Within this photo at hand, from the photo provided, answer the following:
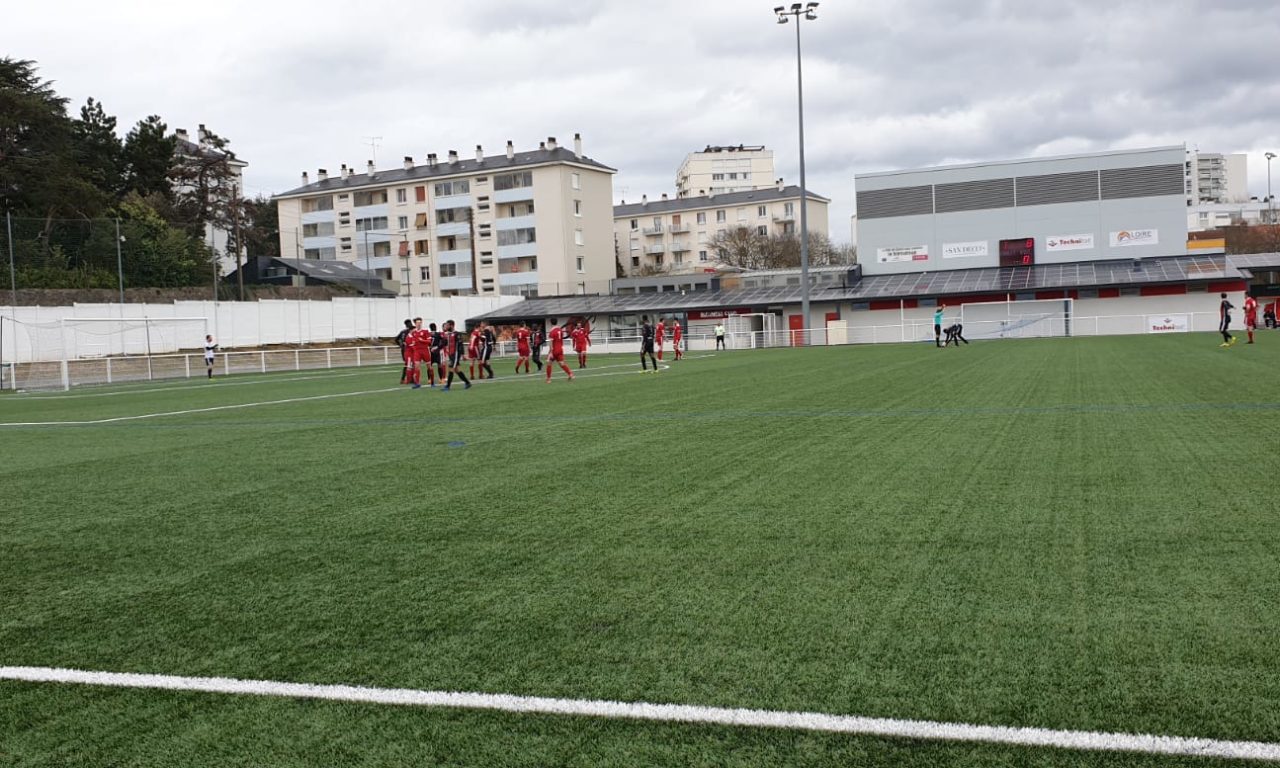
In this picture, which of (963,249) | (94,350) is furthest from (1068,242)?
(94,350)

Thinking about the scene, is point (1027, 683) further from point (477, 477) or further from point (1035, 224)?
point (1035, 224)

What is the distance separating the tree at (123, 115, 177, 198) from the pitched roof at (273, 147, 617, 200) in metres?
23.9

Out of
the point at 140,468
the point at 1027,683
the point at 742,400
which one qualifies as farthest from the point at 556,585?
the point at 742,400

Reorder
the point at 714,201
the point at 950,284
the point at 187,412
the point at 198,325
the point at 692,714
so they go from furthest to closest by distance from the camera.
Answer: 1. the point at 714,201
2. the point at 950,284
3. the point at 198,325
4. the point at 187,412
5. the point at 692,714

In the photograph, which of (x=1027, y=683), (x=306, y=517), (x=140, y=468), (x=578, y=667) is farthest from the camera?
(x=140, y=468)

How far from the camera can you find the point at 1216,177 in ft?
601

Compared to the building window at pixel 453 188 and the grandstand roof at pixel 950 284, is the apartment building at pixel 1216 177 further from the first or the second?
the building window at pixel 453 188

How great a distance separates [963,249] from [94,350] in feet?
160

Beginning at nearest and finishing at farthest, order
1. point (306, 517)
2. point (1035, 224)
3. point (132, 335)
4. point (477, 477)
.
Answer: point (306, 517) < point (477, 477) < point (132, 335) < point (1035, 224)

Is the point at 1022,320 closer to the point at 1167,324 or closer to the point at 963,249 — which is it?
the point at 963,249

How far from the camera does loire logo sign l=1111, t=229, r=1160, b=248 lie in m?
57.5

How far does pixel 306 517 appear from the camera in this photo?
7125 mm

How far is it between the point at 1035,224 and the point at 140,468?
193ft

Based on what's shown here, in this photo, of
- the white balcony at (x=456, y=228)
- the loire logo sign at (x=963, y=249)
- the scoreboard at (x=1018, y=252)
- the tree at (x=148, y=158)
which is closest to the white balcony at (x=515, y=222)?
the white balcony at (x=456, y=228)
